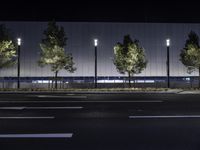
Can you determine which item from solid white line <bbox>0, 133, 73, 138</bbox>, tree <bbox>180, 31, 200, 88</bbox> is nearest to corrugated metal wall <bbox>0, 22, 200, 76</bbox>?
tree <bbox>180, 31, 200, 88</bbox>

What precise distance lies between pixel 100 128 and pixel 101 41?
A: 27.8 meters

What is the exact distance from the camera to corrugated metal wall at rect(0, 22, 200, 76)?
3750cm

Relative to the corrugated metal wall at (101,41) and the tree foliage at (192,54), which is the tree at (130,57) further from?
the corrugated metal wall at (101,41)

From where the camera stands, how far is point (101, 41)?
38000 mm

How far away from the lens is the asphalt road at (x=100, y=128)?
846 cm

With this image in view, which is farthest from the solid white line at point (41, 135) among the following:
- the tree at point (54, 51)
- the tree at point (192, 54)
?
the tree at point (192, 54)

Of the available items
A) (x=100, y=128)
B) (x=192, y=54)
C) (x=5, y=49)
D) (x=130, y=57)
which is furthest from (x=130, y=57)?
(x=100, y=128)

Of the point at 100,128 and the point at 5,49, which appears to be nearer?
the point at 100,128

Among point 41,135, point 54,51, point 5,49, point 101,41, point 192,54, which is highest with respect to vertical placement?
point 101,41

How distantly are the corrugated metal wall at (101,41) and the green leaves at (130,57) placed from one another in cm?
532

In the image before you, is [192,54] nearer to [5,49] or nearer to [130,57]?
[130,57]

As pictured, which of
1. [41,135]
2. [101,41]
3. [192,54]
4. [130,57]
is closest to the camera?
[41,135]

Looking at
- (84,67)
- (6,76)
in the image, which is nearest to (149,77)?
(84,67)
